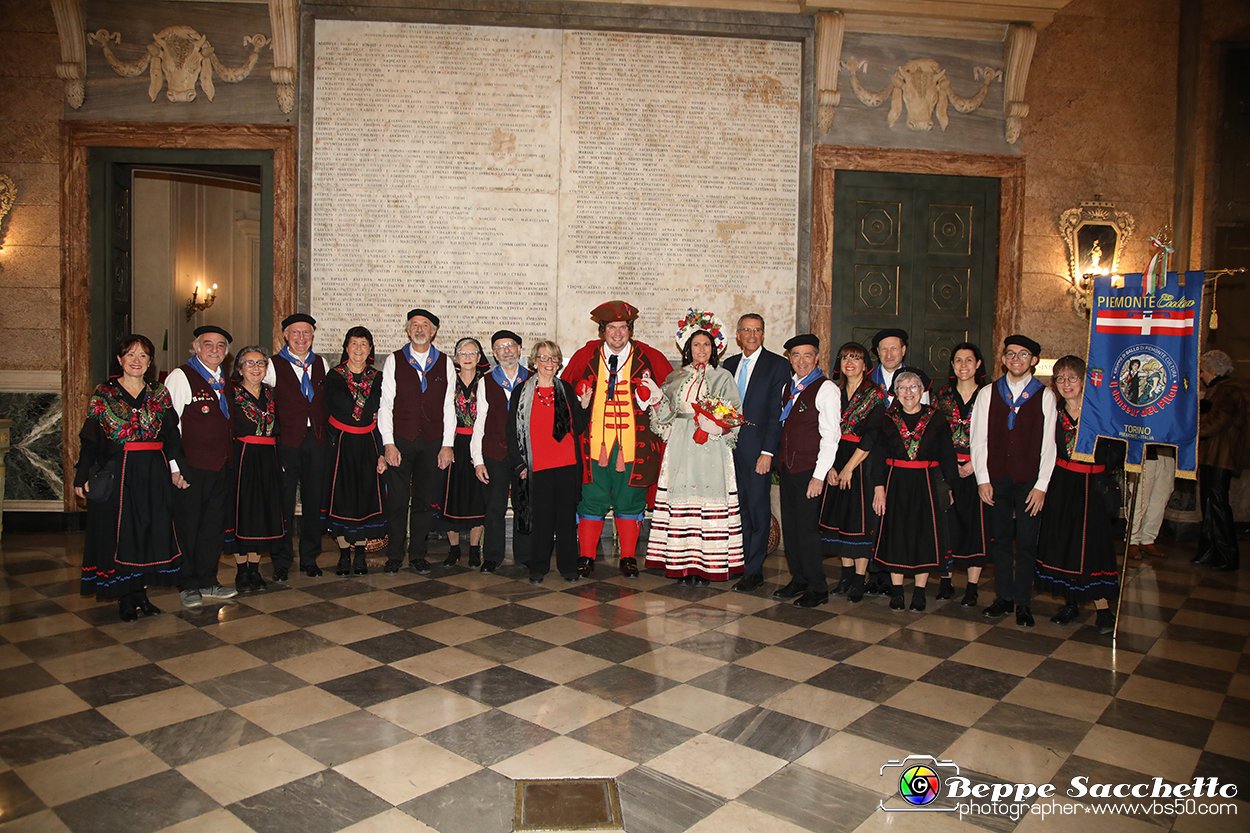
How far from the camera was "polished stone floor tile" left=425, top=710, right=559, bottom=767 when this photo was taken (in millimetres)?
2842

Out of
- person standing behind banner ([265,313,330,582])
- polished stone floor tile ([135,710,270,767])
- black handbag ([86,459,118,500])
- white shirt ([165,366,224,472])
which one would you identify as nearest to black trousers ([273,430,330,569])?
person standing behind banner ([265,313,330,582])

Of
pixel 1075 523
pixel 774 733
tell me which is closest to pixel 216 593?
pixel 774 733

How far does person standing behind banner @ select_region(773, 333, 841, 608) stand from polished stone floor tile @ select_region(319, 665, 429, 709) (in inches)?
95.6

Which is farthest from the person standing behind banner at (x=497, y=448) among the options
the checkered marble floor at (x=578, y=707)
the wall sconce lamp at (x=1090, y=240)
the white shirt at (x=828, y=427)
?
the wall sconce lamp at (x=1090, y=240)

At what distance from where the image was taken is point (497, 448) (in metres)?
5.47

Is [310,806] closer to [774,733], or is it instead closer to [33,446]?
[774,733]

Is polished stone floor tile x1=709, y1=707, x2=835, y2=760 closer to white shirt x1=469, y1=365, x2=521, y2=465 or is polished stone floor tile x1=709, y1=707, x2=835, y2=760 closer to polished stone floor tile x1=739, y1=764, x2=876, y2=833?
polished stone floor tile x1=739, y1=764, x2=876, y2=833

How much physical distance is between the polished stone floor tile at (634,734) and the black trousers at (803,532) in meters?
2.00

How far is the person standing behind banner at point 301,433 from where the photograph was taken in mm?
5184

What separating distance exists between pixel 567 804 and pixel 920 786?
1186 mm

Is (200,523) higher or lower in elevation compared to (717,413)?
lower

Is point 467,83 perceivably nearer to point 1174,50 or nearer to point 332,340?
point 332,340

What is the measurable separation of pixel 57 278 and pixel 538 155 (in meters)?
4.21

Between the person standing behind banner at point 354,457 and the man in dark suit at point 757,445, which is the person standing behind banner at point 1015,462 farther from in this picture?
the person standing behind banner at point 354,457
